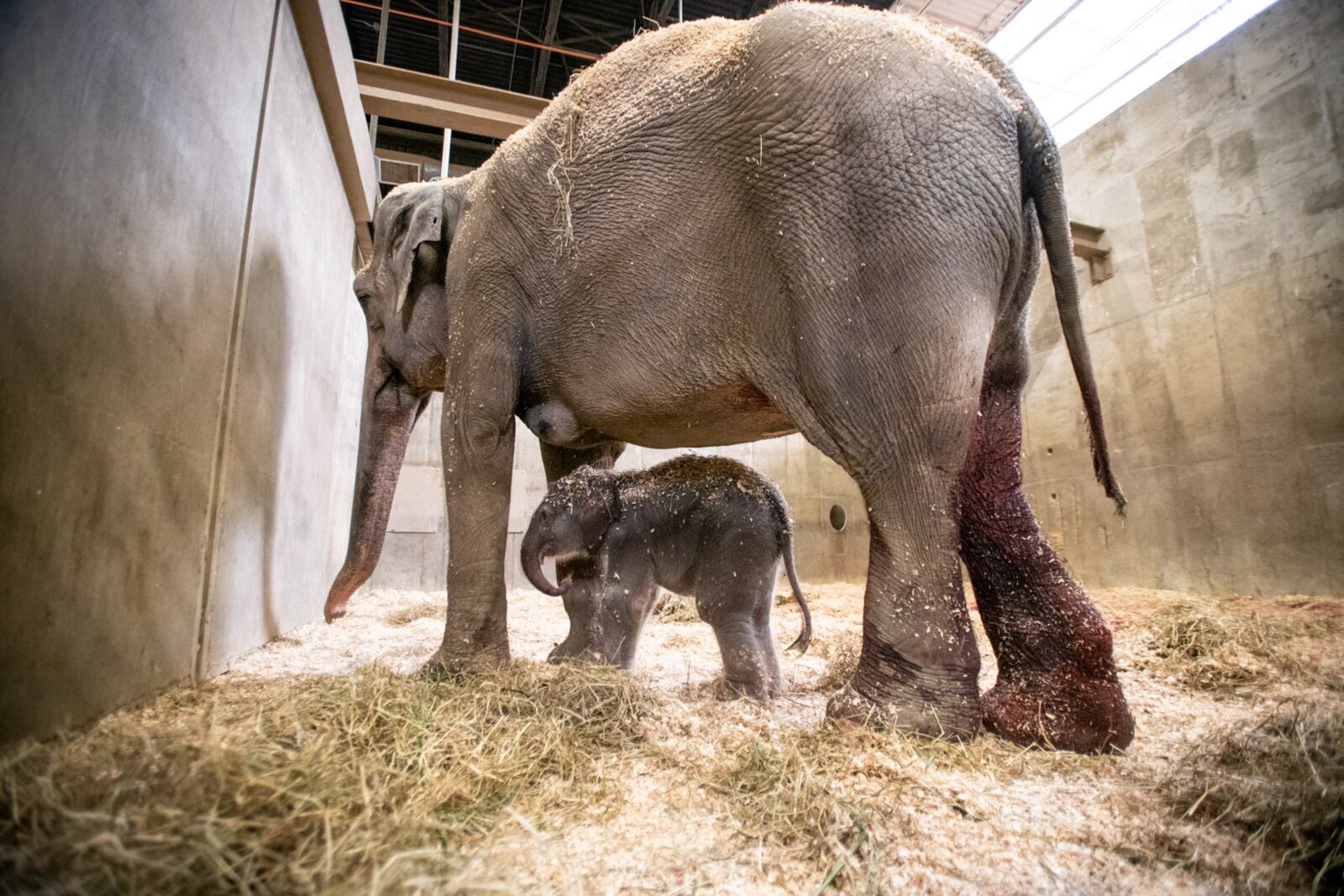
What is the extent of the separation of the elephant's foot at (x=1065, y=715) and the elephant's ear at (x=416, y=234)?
354 centimetres

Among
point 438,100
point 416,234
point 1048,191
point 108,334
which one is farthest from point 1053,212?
point 438,100

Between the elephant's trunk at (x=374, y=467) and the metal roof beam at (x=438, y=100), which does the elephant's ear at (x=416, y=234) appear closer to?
the elephant's trunk at (x=374, y=467)

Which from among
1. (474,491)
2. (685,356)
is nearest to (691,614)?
(474,491)

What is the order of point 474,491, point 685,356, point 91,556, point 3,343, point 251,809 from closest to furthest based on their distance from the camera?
point 251,809 < point 3,343 < point 91,556 < point 685,356 < point 474,491

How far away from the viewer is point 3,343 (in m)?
1.60

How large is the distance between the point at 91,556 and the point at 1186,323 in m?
7.90

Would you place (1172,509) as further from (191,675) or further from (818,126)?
(191,675)

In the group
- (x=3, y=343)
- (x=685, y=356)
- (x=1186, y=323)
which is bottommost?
(x=3, y=343)

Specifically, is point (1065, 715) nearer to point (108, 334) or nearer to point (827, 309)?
point (827, 309)

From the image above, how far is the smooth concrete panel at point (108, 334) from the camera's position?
168cm

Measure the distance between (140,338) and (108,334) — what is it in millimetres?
203

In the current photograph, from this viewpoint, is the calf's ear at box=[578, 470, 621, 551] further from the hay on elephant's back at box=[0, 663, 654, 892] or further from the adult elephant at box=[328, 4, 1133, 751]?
the hay on elephant's back at box=[0, 663, 654, 892]

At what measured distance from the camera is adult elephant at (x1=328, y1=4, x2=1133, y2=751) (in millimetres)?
2143

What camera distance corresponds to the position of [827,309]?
2.25 metres
